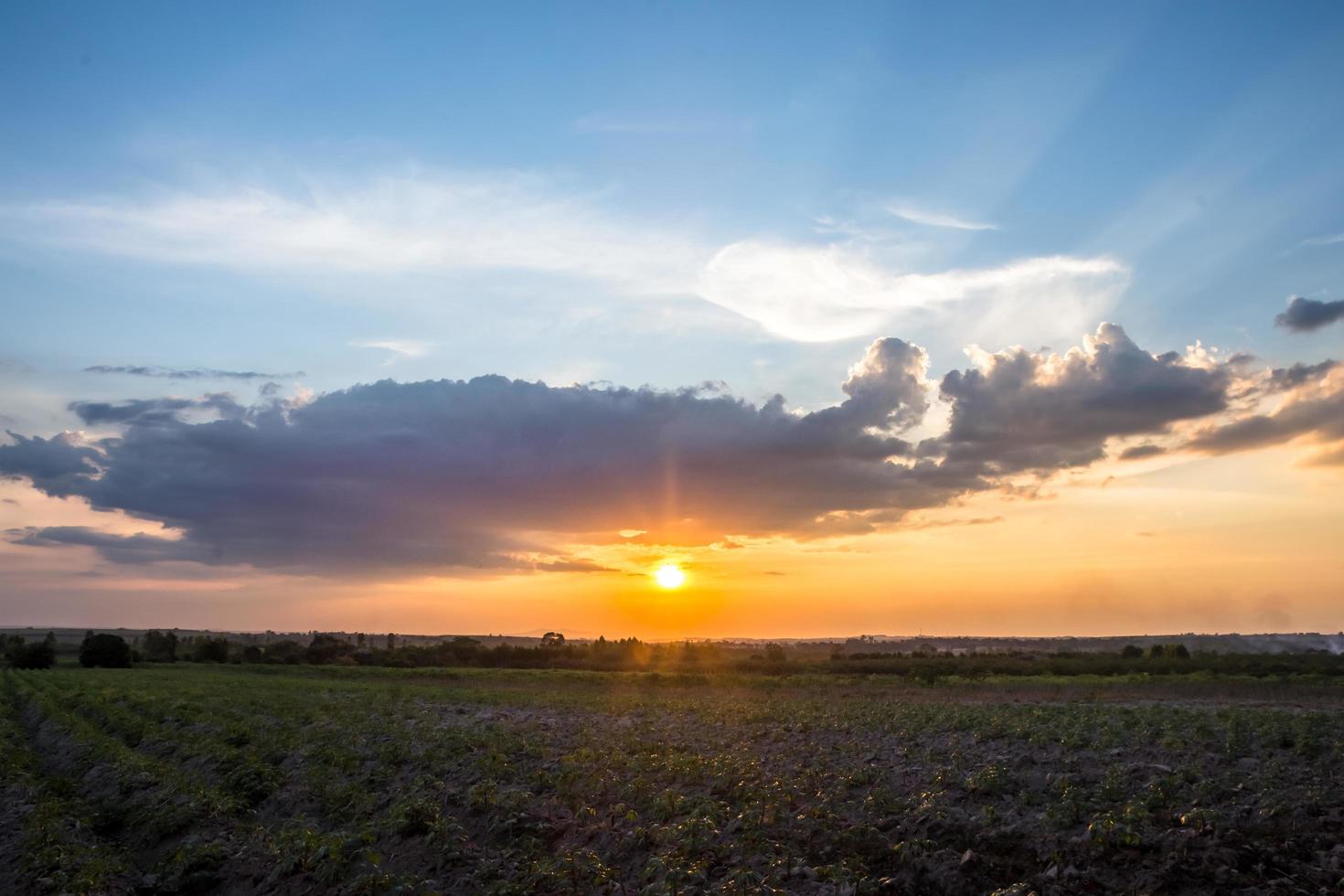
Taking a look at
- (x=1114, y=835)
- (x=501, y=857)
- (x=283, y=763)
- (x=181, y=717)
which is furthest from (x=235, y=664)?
(x=1114, y=835)

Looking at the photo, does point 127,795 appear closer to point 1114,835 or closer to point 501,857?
point 501,857

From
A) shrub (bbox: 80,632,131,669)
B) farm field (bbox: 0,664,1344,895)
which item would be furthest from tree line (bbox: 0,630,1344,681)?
farm field (bbox: 0,664,1344,895)

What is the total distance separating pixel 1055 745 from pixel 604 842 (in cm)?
982

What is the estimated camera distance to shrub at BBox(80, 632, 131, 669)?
100 metres

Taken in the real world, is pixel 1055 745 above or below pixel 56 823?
above

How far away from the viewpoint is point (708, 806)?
1523cm

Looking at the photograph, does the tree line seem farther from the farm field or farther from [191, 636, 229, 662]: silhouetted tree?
the farm field

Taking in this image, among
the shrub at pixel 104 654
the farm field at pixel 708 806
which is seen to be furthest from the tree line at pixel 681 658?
the farm field at pixel 708 806

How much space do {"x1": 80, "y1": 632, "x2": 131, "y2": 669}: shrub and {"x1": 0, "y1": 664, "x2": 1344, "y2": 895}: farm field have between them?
8659 cm

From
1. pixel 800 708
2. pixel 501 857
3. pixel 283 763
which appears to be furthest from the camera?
pixel 800 708

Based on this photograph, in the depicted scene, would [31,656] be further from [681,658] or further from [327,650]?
[681,658]

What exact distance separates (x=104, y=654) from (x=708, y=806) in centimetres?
11061

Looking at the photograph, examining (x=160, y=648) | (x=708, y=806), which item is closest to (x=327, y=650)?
→ (x=160, y=648)

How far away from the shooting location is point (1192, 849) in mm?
11633
